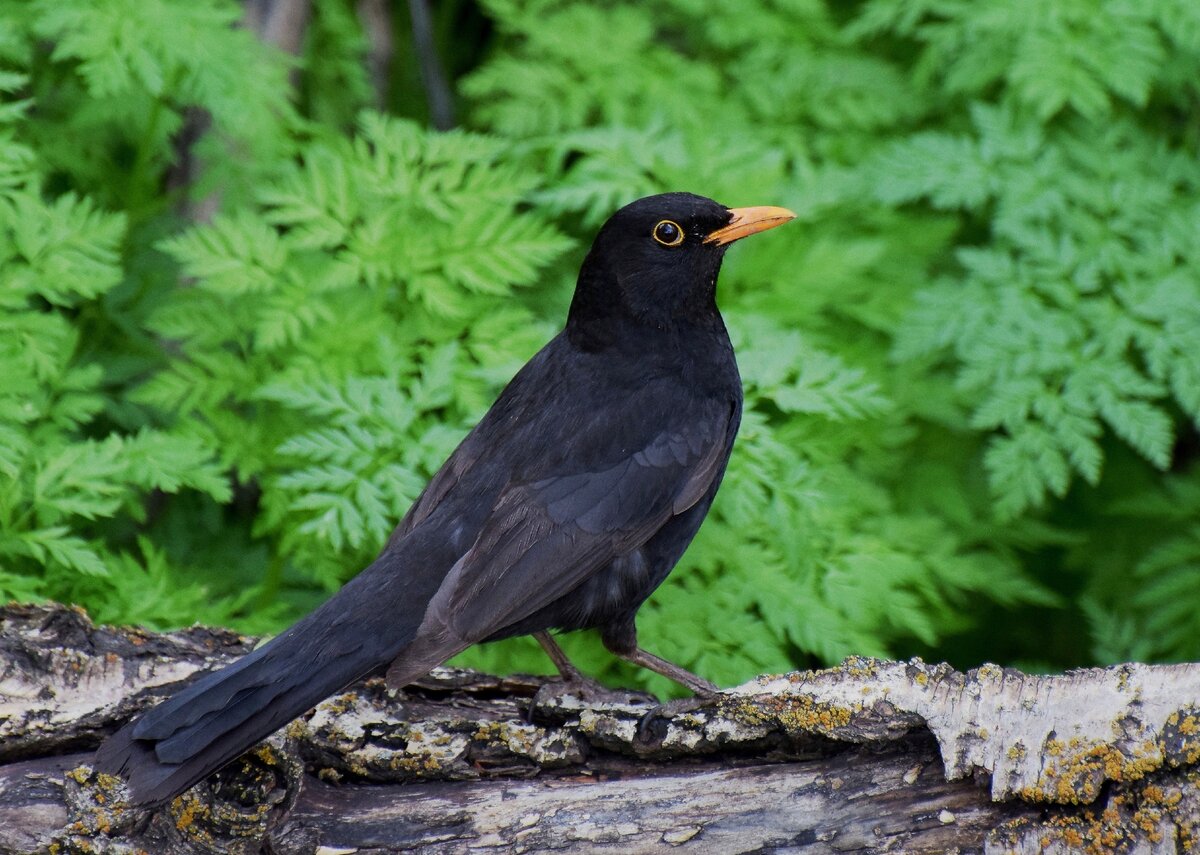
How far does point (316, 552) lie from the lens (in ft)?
13.3

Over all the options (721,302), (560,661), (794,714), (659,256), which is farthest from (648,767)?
(721,302)

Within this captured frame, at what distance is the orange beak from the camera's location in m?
3.99

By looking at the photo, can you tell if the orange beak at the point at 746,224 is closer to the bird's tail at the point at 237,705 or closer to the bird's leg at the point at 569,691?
the bird's leg at the point at 569,691

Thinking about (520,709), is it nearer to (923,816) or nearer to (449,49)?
(923,816)

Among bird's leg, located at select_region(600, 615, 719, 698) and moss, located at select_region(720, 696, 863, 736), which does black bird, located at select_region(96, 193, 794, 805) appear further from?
→ moss, located at select_region(720, 696, 863, 736)

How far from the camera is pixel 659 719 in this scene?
323cm

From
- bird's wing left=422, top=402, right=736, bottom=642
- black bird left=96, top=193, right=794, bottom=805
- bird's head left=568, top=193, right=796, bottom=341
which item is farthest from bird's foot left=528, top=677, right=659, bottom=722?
bird's head left=568, top=193, right=796, bottom=341

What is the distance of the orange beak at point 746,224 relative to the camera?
3988 mm

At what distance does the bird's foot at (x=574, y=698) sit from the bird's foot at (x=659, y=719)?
0.13 metres

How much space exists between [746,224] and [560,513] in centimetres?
119

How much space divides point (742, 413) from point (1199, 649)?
2.19 metres

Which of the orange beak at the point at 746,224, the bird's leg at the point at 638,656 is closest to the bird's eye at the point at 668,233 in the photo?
the orange beak at the point at 746,224

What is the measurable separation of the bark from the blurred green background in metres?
0.48

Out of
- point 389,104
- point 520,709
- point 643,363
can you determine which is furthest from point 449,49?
point 520,709
